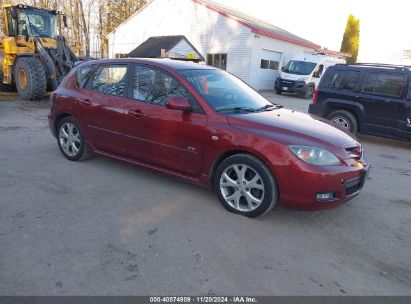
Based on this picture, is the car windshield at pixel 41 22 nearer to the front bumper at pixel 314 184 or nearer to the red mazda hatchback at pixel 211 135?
the red mazda hatchback at pixel 211 135

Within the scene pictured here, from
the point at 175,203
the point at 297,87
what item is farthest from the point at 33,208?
the point at 297,87

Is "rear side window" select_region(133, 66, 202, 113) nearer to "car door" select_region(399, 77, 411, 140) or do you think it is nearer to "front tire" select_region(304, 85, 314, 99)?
"car door" select_region(399, 77, 411, 140)

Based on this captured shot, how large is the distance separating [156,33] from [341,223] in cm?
2427

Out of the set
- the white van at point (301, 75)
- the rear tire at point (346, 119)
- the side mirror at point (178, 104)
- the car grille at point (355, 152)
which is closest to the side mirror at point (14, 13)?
the rear tire at point (346, 119)

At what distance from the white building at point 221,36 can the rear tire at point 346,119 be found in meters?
13.5

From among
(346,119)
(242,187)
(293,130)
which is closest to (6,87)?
(346,119)

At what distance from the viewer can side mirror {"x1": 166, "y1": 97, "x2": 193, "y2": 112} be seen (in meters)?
4.25

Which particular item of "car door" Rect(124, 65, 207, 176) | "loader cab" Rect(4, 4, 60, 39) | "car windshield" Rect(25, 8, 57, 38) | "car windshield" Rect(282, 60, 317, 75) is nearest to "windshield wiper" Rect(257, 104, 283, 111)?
"car door" Rect(124, 65, 207, 176)

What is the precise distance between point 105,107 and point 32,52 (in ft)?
30.6

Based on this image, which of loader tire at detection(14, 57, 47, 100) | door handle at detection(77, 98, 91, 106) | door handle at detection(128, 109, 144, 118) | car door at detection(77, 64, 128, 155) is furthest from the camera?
loader tire at detection(14, 57, 47, 100)

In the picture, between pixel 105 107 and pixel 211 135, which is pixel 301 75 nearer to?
pixel 105 107

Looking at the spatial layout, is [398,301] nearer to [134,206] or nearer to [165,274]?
[165,274]

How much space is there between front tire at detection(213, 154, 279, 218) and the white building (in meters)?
18.7

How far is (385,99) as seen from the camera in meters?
8.34
